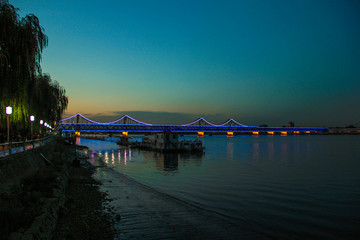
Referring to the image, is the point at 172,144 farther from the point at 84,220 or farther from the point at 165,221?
the point at 84,220

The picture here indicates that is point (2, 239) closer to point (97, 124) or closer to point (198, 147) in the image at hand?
point (198, 147)

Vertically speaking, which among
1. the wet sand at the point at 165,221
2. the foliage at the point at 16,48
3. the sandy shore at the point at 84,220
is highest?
the foliage at the point at 16,48

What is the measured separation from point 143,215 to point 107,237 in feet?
11.6

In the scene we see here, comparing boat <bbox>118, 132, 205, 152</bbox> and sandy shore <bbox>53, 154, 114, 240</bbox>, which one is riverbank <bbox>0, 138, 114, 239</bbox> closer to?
sandy shore <bbox>53, 154, 114, 240</bbox>

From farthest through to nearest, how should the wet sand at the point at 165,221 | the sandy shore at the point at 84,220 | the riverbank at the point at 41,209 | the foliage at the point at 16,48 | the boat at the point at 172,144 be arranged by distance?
the boat at the point at 172,144 → the foliage at the point at 16,48 → the wet sand at the point at 165,221 → the sandy shore at the point at 84,220 → the riverbank at the point at 41,209

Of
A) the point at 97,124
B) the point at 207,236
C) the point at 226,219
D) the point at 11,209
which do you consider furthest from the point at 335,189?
the point at 97,124

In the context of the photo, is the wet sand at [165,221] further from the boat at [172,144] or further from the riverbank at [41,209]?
the boat at [172,144]

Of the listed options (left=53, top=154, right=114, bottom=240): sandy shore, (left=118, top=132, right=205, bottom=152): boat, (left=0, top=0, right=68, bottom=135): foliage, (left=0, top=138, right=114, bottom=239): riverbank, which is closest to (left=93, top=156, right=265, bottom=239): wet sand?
(left=53, top=154, right=114, bottom=240): sandy shore

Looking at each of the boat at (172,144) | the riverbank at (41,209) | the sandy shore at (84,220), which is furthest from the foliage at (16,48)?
the boat at (172,144)

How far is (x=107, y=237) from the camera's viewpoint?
10266 millimetres

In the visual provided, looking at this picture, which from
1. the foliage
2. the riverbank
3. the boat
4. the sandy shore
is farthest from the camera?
the boat

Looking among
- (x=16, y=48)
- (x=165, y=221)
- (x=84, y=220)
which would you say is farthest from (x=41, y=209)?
(x=16, y=48)

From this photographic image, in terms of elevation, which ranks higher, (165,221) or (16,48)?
(16,48)

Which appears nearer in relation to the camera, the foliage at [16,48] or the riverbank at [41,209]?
the riverbank at [41,209]
